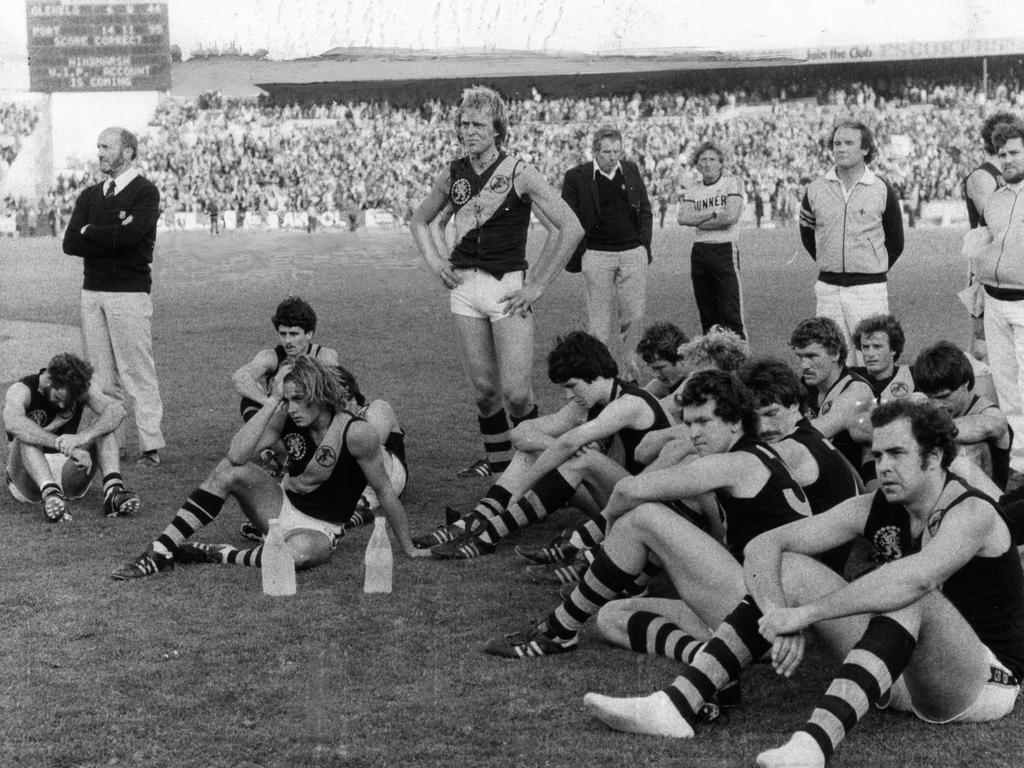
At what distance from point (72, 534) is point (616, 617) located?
12.0 ft

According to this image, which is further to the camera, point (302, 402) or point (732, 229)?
point (732, 229)

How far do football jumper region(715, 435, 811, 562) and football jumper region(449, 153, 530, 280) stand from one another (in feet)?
11.4

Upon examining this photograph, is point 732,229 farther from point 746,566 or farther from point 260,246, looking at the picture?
point 260,246

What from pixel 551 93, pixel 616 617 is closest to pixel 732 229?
pixel 616 617

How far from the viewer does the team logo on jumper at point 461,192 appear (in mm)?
8414

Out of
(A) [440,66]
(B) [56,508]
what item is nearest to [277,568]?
(B) [56,508]

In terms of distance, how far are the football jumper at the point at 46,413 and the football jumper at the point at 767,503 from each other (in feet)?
15.8

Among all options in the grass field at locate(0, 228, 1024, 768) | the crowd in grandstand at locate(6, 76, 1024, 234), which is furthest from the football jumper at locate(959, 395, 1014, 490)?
the crowd in grandstand at locate(6, 76, 1024, 234)

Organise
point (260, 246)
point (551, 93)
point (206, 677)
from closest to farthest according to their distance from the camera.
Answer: point (206, 677) < point (260, 246) < point (551, 93)

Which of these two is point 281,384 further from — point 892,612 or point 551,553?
point 892,612

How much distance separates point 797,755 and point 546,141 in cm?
4776

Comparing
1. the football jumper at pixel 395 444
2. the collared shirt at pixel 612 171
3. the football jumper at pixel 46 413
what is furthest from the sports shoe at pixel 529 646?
the collared shirt at pixel 612 171

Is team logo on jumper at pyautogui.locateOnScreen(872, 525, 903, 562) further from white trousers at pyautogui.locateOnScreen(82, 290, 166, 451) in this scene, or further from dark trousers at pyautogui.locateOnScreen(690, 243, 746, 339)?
dark trousers at pyautogui.locateOnScreen(690, 243, 746, 339)

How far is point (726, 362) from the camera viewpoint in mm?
6902
